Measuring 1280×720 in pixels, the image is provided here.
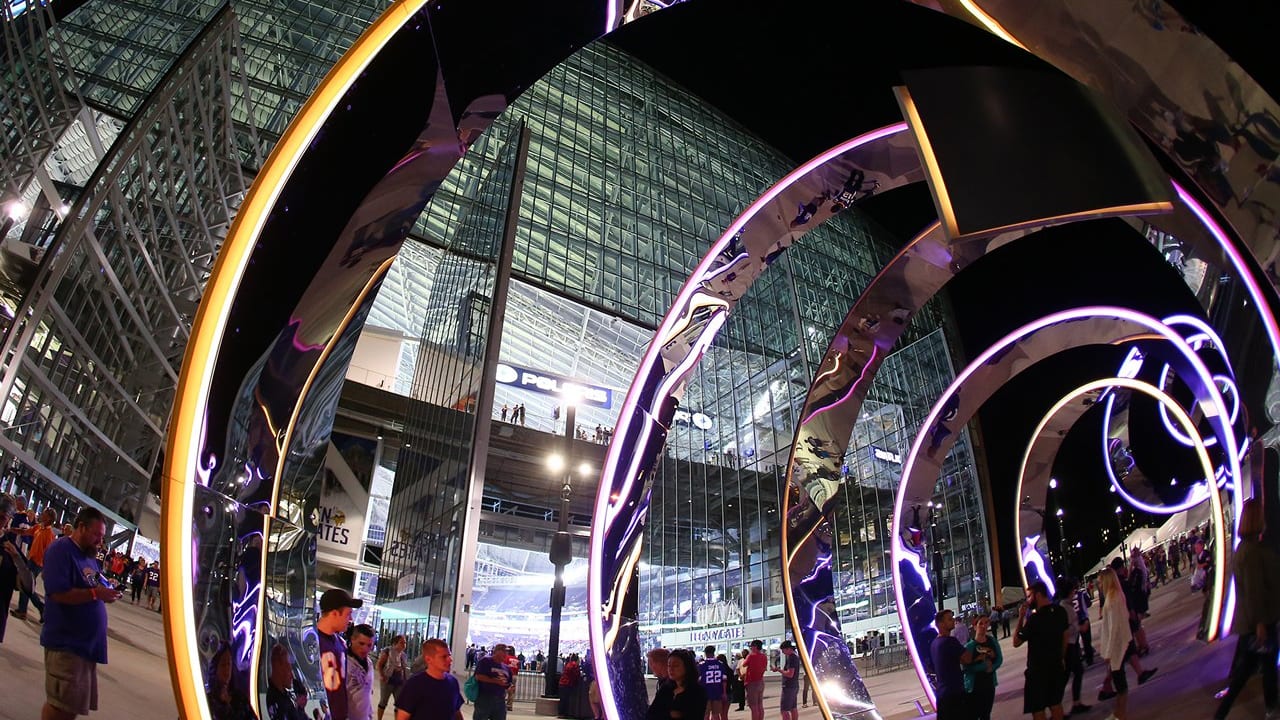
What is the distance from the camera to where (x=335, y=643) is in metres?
4.12

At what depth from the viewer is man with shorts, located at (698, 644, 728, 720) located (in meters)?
9.64

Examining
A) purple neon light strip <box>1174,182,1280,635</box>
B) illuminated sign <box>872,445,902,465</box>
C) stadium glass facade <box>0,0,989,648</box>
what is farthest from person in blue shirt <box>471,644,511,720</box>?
illuminated sign <box>872,445,902,465</box>

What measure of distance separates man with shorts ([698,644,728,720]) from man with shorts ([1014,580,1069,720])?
3.70m

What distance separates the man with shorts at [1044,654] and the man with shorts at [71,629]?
617 cm

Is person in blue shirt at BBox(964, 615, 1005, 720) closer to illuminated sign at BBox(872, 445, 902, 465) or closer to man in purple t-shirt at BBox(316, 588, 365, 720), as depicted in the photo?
A: man in purple t-shirt at BBox(316, 588, 365, 720)

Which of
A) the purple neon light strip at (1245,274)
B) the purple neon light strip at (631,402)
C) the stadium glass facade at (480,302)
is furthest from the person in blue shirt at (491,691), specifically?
the stadium glass facade at (480,302)

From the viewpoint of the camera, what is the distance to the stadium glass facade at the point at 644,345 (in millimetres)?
32469

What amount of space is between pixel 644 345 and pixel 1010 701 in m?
28.3

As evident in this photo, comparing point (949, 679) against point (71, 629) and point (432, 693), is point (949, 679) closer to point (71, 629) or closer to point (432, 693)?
point (432, 693)

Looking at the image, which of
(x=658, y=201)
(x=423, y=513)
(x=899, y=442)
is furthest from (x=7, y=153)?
(x=899, y=442)

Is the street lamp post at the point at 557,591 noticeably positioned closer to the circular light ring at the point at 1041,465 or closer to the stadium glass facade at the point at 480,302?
the stadium glass facade at the point at 480,302

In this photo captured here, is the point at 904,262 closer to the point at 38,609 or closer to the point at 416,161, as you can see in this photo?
the point at 416,161

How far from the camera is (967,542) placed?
38.8 m

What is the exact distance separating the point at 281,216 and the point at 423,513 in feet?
65.9
